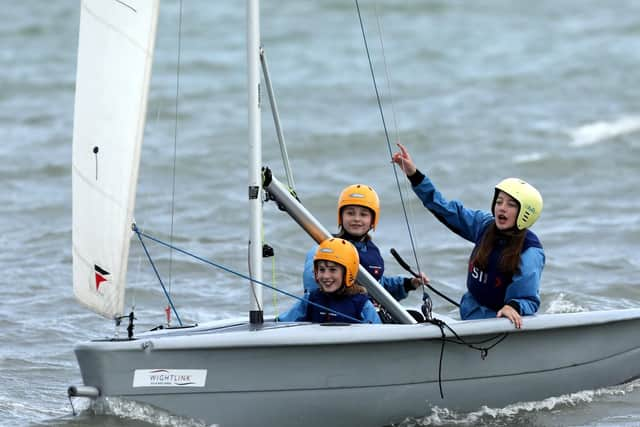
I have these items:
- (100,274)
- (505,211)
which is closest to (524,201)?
(505,211)

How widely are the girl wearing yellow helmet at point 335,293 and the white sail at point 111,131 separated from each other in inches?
37.0

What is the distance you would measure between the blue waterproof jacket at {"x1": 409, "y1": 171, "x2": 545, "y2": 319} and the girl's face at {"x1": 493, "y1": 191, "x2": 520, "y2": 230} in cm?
13

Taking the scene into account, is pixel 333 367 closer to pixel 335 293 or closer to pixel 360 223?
pixel 335 293

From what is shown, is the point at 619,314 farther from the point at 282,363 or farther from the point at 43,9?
the point at 43,9

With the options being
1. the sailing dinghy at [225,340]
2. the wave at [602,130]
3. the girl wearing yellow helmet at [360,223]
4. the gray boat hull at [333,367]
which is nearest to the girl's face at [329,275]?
the sailing dinghy at [225,340]

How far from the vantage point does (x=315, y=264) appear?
581 centimetres

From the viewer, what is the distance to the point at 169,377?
5.35 metres

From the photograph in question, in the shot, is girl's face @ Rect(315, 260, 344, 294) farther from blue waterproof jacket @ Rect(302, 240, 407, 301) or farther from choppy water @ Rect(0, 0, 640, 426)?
choppy water @ Rect(0, 0, 640, 426)

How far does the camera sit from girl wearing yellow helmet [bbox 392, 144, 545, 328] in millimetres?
5969

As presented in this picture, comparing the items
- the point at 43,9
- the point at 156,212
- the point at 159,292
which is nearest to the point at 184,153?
the point at 156,212

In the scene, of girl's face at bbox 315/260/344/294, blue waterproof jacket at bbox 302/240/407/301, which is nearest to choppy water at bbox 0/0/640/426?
blue waterproof jacket at bbox 302/240/407/301

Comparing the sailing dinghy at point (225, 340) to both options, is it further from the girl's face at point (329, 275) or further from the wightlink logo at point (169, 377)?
the girl's face at point (329, 275)

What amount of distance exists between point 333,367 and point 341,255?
21.3 inches

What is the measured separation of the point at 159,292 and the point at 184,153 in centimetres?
596
